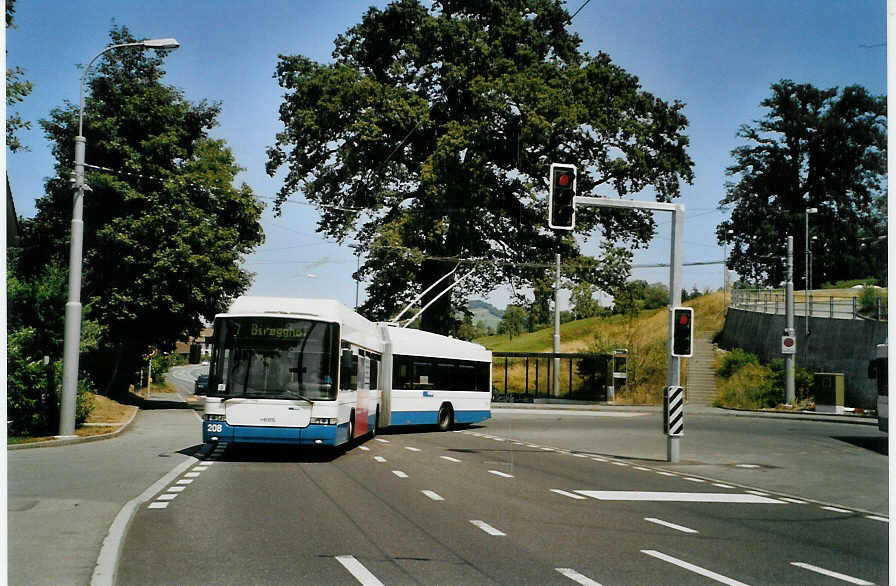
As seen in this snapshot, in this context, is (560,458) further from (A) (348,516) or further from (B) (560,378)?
(B) (560,378)

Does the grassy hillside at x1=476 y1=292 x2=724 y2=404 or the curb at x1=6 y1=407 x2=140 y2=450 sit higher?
the grassy hillside at x1=476 y1=292 x2=724 y2=404

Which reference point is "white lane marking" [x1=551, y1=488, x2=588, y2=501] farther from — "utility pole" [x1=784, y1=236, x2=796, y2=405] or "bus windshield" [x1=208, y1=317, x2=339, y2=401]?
"utility pole" [x1=784, y1=236, x2=796, y2=405]

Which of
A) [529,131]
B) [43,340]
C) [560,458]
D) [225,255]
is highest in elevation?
[529,131]

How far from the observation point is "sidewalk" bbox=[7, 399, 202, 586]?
779cm

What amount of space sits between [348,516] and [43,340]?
48.4 ft

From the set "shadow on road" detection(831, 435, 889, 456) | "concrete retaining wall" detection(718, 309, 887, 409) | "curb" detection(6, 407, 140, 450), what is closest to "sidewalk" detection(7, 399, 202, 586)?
"curb" detection(6, 407, 140, 450)

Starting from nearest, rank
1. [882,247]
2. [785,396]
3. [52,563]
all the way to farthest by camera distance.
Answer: [52,563] < [882,247] < [785,396]

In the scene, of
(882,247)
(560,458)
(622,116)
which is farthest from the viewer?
(622,116)

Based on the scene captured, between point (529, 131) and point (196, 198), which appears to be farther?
point (196, 198)

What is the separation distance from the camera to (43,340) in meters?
23.0

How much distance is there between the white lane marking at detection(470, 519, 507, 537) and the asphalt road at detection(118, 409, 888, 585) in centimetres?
3

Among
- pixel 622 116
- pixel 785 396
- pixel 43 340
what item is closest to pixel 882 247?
pixel 43 340

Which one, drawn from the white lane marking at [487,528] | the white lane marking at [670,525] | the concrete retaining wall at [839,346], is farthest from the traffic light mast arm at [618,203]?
the concrete retaining wall at [839,346]

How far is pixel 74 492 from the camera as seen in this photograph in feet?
41.1
